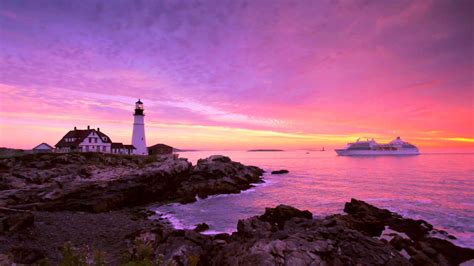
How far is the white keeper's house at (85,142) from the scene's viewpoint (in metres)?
50.4

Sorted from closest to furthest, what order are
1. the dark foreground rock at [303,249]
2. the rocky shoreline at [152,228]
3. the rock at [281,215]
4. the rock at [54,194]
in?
1. the dark foreground rock at [303,249]
2. the rocky shoreline at [152,228]
3. the rock at [281,215]
4. the rock at [54,194]

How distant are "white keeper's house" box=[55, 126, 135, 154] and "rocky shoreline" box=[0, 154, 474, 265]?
14.3 meters

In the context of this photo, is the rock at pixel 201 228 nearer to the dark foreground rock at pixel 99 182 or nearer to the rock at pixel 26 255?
the rock at pixel 26 255

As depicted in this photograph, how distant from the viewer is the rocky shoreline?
10132 mm

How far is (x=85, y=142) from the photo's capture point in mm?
51156

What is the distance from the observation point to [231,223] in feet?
72.7

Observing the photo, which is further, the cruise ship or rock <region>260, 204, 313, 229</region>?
the cruise ship

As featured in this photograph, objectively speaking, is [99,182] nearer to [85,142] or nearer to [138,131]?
[85,142]

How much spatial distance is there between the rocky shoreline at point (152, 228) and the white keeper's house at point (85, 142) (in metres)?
14.3

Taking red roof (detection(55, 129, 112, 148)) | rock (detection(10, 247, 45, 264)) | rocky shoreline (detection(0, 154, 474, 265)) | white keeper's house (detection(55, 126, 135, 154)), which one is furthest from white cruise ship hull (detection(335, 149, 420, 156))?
rock (detection(10, 247, 45, 264))

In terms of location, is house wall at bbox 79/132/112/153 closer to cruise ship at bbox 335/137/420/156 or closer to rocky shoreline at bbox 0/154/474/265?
rocky shoreline at bbox 0/154/474/265

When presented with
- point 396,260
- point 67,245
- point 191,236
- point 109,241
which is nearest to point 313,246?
point 396,260

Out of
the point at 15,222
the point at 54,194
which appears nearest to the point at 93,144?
the point at 54,194

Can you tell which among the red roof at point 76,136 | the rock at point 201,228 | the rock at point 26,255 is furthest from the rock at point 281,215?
the red roof at point 76,136
